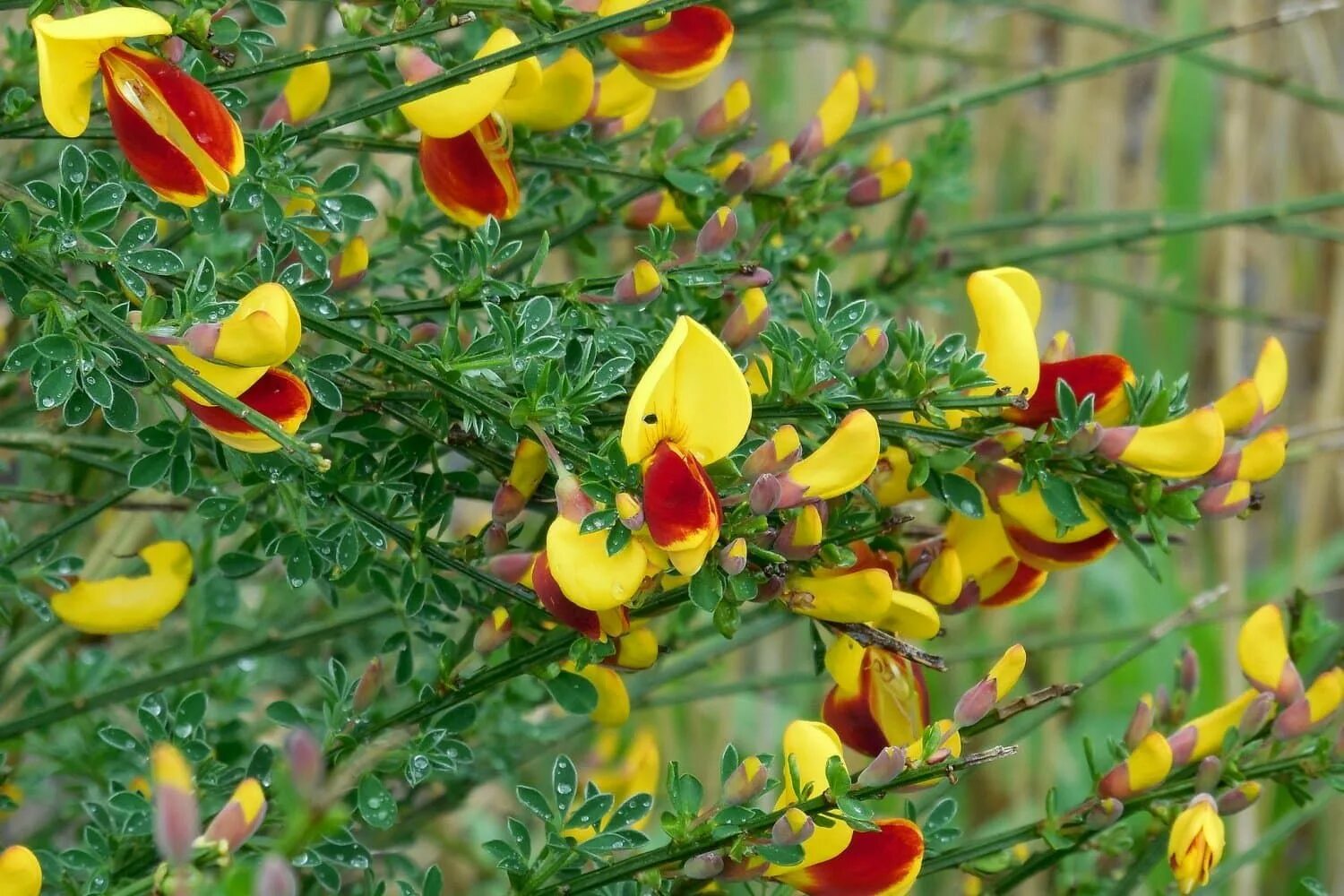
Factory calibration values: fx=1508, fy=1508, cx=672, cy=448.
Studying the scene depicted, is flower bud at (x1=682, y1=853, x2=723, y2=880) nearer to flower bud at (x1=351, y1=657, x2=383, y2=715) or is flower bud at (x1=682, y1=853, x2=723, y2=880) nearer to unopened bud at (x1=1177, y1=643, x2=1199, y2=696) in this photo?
flower bud at (x1=351, y1=657, x2=383, y2=715)

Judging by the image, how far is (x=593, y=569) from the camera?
1.61 ft

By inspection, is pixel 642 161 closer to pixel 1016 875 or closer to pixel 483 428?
pixel 483 428

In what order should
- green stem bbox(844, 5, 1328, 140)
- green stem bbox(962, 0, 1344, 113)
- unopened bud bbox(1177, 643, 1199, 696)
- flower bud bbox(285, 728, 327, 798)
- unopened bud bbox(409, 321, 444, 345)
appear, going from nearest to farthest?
1. flower bud bbox(285, 728, 327, 798)
2. unopened bud bbox(409, 321, 444, 345)
3. unopened bud bbox(1177, 643, 1199, 696)
4. green stem bbox(844, 5, 1328, 140)
5. green stem bbox(962, 0, 1344, 113)

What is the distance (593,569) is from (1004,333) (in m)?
0.19

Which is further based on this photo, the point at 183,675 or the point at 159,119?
the point at 183,675

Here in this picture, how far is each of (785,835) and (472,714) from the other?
175 millimetres

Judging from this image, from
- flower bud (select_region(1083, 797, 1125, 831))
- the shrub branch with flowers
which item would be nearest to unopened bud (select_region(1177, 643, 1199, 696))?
the shrub branch with flowers

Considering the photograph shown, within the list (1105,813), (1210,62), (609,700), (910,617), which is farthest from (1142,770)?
(1210,62)

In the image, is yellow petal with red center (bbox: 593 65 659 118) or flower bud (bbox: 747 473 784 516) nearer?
flower bud (bbox: 747 473 784 516)

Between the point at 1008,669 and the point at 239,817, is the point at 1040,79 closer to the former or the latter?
the point at 1008,669

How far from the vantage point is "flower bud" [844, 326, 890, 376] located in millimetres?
549

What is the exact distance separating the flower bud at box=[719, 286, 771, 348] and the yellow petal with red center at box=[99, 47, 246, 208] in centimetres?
20

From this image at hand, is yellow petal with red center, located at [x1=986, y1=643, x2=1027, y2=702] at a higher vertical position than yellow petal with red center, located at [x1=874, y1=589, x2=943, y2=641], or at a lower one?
higher

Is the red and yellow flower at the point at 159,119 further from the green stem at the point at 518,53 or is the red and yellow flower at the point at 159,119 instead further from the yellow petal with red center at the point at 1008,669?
the yellow petal with red center at the point at 1008,669
